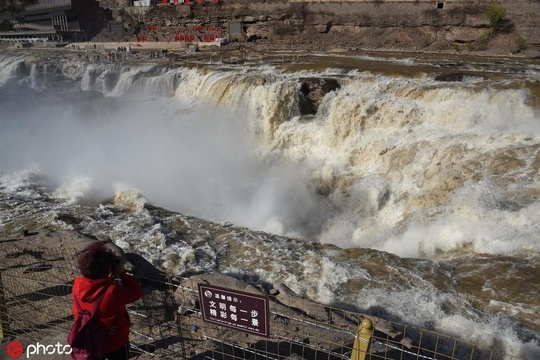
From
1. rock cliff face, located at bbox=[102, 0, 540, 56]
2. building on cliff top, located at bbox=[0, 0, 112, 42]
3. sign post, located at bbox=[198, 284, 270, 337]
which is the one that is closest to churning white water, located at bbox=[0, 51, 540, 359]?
sign post, located at bbox=[198, 284, 270, 337]

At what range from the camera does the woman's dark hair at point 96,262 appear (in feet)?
7.64

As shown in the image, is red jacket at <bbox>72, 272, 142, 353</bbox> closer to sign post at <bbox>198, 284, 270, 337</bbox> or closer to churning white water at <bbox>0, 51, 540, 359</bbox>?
sign post at <bbox>198, 284, 270, 337</bbox>

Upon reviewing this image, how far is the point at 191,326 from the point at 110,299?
64.7 inches

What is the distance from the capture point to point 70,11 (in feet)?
125

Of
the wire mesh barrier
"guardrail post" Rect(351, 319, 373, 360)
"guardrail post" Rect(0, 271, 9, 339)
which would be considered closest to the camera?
"guardrail post" Rect(351, 319, 373, 360)

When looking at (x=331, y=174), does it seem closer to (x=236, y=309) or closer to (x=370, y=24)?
(x=236, y=309)

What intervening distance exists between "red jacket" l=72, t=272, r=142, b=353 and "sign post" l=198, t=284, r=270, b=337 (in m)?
0.49

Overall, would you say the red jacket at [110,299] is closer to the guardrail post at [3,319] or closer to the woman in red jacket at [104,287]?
the woman in red jacket at [104,287]

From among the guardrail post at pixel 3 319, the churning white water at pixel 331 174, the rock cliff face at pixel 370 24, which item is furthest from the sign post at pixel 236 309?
the rock cliff face at pixel 370 24

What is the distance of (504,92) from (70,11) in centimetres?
3887

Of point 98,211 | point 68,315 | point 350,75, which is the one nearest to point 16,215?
point 98,211

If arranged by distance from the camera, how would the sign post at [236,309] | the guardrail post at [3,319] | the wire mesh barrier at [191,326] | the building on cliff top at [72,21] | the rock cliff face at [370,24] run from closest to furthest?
the sign post at [236,309] → the wire mesh barrier at [191,326] → the guardrail post at [3,319] → the rock cliff face at [370,24] → the building on cliff top at [72,21]

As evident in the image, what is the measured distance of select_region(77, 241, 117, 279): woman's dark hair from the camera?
91.7 inches

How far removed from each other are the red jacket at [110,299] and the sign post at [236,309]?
490mm
